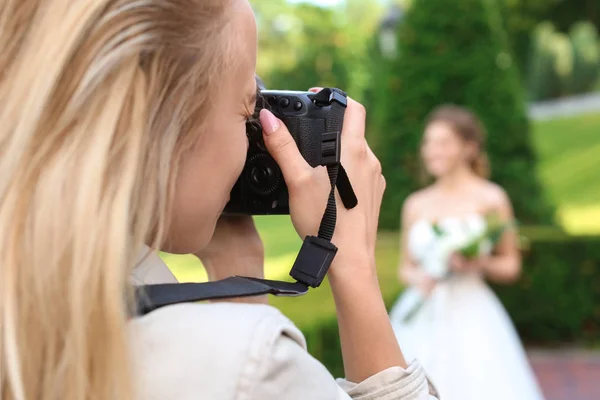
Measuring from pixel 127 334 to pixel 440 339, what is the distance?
3.98 metres

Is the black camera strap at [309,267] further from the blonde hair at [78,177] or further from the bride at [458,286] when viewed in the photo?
the bride at [458,286]

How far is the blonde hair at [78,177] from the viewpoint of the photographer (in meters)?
0.83

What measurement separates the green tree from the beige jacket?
24.8 ft

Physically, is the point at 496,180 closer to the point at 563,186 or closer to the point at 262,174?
the point at 262,174

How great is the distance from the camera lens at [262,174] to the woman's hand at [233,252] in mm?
208

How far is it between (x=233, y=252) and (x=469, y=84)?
7.11m

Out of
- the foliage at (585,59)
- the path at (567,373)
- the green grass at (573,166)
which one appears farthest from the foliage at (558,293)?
the foliage at (585,59)

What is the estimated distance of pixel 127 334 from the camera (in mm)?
849

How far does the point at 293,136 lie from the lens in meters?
1.25

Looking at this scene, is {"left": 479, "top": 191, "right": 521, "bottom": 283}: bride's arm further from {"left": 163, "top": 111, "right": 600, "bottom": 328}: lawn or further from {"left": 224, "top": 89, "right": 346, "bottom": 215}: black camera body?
{"left": 163, "top": 111, "right": 600, "bottom": 328}: lawn

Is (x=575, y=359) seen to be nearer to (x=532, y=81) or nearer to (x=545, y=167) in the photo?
(x=545, y=167)

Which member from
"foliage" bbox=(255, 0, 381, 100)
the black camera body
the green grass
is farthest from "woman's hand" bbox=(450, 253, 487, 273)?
"foliage" bbox=(255, 0, 381, 100)

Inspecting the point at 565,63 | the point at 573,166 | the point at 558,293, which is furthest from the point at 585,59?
the point at 558,293

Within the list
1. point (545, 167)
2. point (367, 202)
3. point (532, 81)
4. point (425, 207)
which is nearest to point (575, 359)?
point (425, 207)
